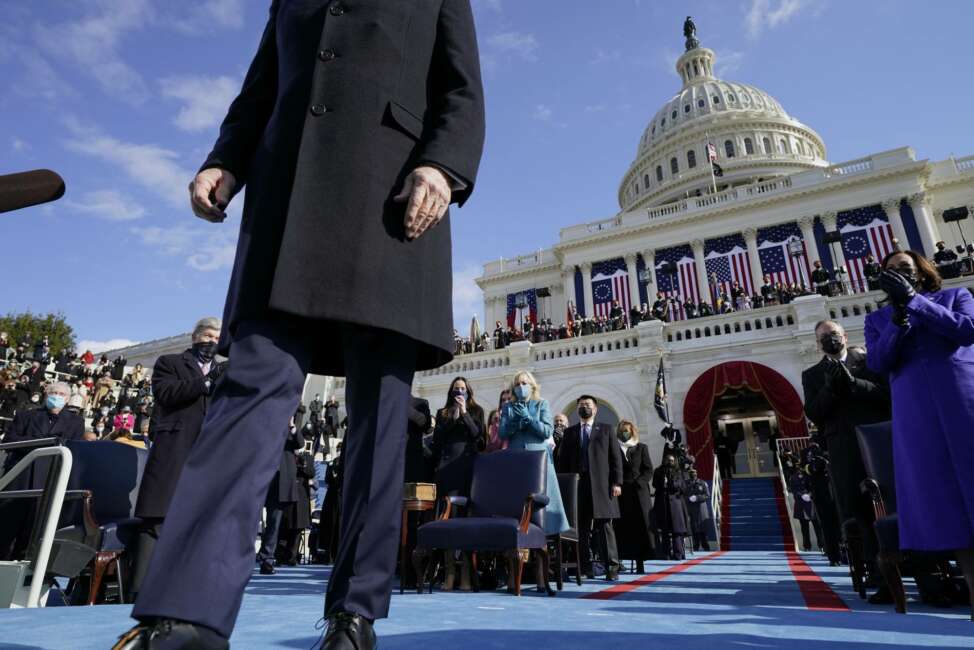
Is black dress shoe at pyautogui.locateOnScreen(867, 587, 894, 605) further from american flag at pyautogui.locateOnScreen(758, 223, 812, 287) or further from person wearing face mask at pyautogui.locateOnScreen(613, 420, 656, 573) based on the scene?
american flag at pyautogui.locateOnScreen(758, 223, 812, 287)

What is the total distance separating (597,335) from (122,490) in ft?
58.7

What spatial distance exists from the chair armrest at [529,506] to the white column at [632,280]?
92.7 ft

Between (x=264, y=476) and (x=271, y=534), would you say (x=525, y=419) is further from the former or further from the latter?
(x=264, y=476)

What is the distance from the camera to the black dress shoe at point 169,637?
1.06 metres

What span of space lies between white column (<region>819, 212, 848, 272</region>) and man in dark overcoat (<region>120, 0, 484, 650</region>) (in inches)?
1255

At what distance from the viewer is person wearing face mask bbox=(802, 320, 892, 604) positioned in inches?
177

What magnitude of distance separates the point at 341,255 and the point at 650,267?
33277 millimetres

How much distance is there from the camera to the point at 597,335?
2103 centimetres

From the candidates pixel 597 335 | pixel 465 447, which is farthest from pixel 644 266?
pixel 465 447

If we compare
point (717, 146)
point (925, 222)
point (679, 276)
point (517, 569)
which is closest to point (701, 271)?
point (679, 276)

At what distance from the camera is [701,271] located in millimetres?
32062

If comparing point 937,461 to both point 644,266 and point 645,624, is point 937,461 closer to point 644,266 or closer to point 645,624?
point 645,624

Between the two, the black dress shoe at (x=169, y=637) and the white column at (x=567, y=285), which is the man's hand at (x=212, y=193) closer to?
the black dress shoe at (x=169, y=637)

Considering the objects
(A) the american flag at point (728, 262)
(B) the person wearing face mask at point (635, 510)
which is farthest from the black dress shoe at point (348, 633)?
(A) the american flag at point (728, 262)
